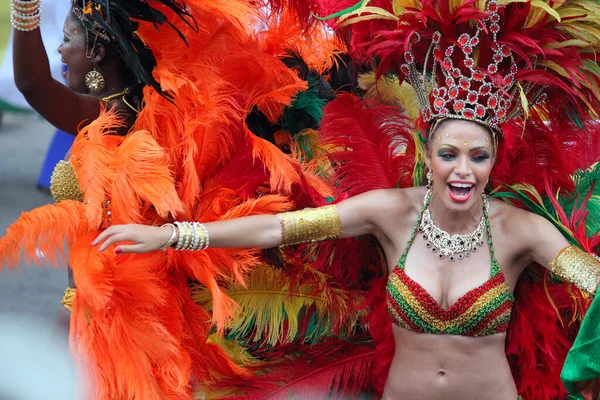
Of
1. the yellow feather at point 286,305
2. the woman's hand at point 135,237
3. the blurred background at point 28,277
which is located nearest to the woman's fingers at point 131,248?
the woman's hand at point 135,237

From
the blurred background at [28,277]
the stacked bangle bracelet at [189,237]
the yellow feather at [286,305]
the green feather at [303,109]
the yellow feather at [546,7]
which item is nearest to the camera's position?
the yellow feather at [546,7]

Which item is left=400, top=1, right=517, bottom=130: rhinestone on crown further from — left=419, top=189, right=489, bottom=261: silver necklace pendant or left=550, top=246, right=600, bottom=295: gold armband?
left=550, top=246, right=600, bottom=295: gold armband

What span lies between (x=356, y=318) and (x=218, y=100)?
3.24 feet

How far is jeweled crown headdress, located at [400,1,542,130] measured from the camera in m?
2.86

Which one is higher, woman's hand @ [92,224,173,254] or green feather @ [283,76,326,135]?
woman's hand @ [92,224,173,254]

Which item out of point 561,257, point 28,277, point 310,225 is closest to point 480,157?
point 561,257

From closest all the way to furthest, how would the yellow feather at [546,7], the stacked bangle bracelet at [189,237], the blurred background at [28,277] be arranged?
the yellow feather at [546,7] → the stacked bangle bracelet at [189,237] → the blurred background at [28,277]

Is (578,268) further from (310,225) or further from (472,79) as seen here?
(310,225)

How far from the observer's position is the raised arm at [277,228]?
110 inches

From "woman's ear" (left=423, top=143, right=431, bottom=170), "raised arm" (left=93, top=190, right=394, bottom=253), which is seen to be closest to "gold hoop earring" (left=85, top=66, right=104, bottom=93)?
"raised arm" (left=93, top=190, right=394, bottom=253)

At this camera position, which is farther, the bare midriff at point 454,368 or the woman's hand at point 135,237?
the bare midriff at point 454,368

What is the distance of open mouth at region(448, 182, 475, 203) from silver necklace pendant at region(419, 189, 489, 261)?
0.17 meters

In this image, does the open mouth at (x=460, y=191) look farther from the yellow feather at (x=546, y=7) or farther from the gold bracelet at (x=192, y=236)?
the gold bracelet at (x=192, y=236)

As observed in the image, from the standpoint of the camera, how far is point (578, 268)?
279cm
